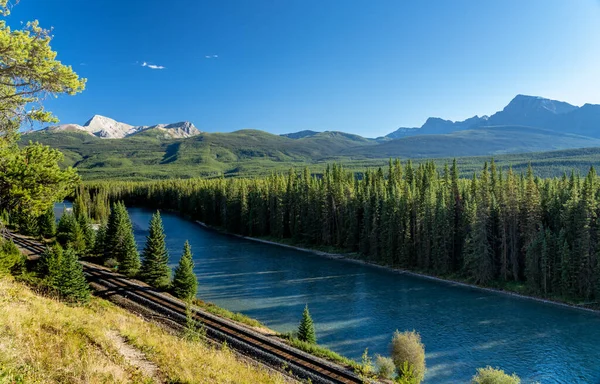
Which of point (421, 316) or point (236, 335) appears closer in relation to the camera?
point (236, 335)

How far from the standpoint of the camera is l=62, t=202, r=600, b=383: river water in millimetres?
37781

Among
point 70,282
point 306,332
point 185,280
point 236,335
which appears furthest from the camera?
point 185,280

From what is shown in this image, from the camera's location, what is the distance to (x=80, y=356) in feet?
39.1

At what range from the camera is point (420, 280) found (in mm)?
69562

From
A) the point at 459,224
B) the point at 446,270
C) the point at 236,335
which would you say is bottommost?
the point at 446,270

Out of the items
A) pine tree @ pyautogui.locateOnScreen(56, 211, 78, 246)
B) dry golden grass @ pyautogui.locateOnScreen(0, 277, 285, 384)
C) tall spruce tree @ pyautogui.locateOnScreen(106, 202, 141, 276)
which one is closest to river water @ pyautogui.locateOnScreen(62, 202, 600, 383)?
tall spruce tree @ pyautogui.locateOnScreen(106, 202, 141, 276)

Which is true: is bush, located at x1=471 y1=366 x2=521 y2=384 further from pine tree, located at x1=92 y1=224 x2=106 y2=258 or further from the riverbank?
pine tree, located at x1=92 y1=224 x2=106 y2=258

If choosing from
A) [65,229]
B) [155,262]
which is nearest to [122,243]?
[155,262]

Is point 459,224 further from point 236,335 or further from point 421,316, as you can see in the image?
point 236,335

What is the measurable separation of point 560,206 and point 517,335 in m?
31.4

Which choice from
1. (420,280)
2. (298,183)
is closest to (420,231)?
(420,280)

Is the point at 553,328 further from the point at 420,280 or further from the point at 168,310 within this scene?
the point at 168,310

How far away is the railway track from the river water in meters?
8.59

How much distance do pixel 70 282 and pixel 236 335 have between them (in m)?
16.4
